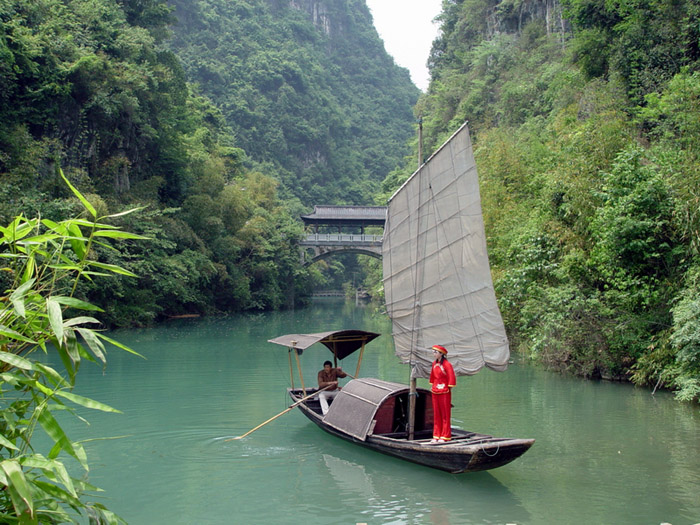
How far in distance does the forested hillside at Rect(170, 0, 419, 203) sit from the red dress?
48535mm

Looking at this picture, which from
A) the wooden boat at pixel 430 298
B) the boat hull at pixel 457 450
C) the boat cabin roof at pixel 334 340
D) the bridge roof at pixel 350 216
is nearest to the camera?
the boat hull at pixel 457 450

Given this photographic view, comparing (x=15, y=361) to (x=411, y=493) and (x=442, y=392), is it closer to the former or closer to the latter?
(x=411, y=493)

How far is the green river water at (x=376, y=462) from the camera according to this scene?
16.6ft

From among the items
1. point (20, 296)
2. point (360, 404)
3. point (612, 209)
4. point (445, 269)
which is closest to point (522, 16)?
point (612, 209)

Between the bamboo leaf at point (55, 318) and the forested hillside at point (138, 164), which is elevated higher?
the forested hillside at point (138, 164)

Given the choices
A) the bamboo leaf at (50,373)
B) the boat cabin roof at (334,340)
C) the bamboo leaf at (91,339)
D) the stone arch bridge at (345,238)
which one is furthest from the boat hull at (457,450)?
the stone arch bridge at (345,238)

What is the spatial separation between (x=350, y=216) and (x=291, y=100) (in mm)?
29502

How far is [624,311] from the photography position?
9891mm

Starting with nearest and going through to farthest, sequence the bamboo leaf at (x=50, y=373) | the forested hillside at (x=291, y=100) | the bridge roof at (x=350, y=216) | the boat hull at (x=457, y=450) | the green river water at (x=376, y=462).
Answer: the bamboo leaf at (x=50, y=373)
the green river water at (x=376, y=462)
the boat hull at (x=457, y=450)
the bridge roof at (x=350, y=216)
the forested hillside at (x=291, y=100)

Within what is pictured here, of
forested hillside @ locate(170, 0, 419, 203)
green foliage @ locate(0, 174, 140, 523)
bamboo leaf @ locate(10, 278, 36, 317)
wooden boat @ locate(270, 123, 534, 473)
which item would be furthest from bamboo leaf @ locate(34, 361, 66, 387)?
forested hillside @ locate(170, 0, 419, 203)

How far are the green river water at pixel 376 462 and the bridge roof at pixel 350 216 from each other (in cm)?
2377

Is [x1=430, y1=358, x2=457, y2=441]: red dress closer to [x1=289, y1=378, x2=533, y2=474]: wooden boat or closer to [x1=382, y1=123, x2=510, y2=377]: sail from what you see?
[x1=289, y1=378, x2=533, y2=474]: wooden boat

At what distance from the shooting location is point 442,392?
19.0 feet

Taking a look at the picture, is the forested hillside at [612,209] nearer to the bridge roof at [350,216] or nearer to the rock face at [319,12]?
the bridge roof at [350,216]
